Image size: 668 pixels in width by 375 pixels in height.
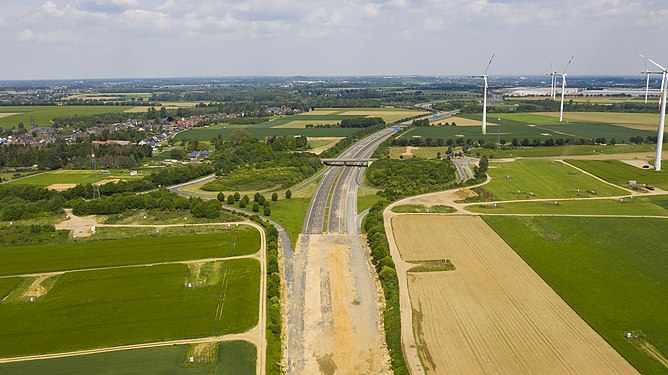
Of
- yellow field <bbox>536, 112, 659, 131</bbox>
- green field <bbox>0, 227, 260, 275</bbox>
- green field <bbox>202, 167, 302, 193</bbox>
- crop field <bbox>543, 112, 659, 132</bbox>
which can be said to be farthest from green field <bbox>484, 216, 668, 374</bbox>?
yellow field <bbox>536, 112, 659, 131</bbox>

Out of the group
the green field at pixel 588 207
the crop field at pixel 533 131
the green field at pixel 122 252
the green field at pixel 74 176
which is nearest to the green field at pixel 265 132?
the crop field at pixel 533 131

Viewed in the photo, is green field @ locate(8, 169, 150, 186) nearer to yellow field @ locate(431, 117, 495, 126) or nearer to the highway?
the highway

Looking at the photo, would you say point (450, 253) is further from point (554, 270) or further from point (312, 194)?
point (312, 194)

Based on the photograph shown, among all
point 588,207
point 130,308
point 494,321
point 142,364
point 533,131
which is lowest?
point 142,364

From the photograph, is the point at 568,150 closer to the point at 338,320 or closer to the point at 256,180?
the point at 256,180

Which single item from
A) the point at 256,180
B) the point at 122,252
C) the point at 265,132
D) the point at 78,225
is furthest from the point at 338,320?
the point at 265,132

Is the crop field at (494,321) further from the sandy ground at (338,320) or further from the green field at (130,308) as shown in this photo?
the green field at (130,308)
